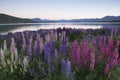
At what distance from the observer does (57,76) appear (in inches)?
188

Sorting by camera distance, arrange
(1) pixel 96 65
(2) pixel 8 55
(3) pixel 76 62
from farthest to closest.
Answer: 1. (2) pixel 8 55
2. (1) pixel 96 65
3. (3) pixel 76 62

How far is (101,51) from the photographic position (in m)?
5.12

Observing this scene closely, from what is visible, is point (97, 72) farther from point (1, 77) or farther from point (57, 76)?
point (1, 77)

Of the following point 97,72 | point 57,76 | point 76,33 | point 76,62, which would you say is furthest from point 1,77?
point 76,33

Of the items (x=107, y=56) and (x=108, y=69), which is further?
(x=107, y=56)

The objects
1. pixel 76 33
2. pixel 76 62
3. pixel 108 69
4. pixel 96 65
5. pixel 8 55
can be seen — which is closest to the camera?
pixel 108 69

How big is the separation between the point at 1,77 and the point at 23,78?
47 centimetres

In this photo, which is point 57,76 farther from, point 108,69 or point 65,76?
point 108,69

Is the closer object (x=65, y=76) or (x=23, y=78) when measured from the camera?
(x=65, y=76)

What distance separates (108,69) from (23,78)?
6.31 ft

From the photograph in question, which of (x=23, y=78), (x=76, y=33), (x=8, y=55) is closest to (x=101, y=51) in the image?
(x=23, y=78)

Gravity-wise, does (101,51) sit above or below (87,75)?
above

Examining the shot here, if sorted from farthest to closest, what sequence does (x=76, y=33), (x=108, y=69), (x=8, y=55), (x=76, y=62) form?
1. (x=76, y=33)
2. (x=8, y=55)
3. (x=76, y=62)
4. (x=108, y=69)

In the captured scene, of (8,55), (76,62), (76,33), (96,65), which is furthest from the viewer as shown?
(76,33)
